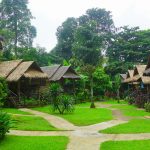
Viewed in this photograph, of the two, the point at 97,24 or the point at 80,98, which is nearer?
the point at 80,98

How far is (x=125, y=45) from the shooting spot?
61406 millimetres

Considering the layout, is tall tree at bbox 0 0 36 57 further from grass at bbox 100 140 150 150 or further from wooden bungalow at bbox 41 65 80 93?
grass at bbox 100 140 150 150

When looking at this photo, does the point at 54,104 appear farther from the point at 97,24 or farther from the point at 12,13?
the point at 97,24

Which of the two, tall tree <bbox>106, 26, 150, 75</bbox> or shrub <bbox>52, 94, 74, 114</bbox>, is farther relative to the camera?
tall tree <bbox>106, 26, 150, 75</bbox>

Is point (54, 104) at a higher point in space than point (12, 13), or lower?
lower

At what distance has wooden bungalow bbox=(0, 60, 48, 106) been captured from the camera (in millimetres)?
35594

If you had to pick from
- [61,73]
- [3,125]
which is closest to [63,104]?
[3,125]

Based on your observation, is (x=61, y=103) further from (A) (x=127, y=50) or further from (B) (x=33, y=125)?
(A) (x=127, y=50)

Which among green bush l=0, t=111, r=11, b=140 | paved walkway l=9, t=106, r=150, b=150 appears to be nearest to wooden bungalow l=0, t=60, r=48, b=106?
paved walkway l=9, t=106, r=150, b=150

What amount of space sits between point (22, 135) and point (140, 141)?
18.7ft

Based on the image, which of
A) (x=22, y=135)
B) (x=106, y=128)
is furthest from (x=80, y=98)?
(x=22, y=135)

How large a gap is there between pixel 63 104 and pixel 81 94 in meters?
18.4

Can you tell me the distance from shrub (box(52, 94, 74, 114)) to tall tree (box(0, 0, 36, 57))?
3250 centimetres

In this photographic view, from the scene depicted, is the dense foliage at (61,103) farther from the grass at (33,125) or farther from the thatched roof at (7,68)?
the thatched roof at (7,68)
